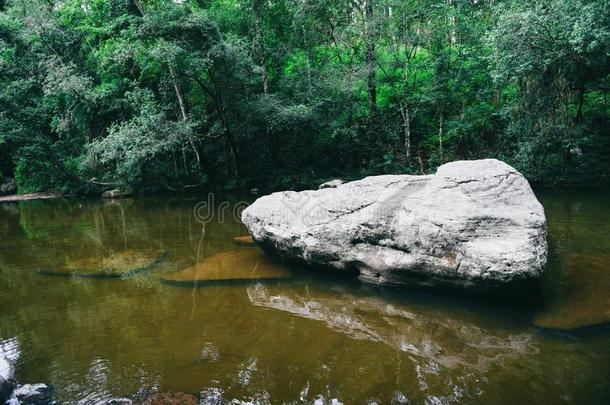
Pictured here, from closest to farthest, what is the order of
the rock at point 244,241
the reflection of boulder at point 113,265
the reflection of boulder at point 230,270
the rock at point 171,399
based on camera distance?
the rock at point 171,399, the reflection of boulder at point 230,270, the reflection of boulder at point 113,265, the rock at point 244,241

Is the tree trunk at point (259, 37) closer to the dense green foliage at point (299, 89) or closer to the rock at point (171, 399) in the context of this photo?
the dense green foliage at point (299, 89)

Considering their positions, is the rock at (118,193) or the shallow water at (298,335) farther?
the rock at (118,193)

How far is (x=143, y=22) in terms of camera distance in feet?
44.8

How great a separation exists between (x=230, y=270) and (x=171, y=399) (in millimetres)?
3554

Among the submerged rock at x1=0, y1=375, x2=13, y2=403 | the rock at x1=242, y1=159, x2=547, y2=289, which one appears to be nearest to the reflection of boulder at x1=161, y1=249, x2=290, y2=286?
the rock at x1=242, y1=159, x2=547, y2=289

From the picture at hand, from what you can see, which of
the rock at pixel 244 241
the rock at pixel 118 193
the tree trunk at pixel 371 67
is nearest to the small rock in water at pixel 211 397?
the rock at pixel 244 241

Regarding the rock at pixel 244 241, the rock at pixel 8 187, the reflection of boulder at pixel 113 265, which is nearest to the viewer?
the reflection of boulder at pixel 113 265

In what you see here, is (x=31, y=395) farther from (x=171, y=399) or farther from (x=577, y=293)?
(x=577, y=293)

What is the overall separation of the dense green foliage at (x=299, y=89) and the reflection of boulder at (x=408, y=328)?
8614 millimetres

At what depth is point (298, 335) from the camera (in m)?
4.70

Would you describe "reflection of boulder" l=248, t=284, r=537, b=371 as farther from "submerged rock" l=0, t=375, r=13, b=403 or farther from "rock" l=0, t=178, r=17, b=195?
"rock" l=0, t=178, r=17, b=195

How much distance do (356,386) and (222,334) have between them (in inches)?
71.9

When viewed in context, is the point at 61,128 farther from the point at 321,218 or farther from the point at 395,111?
the point at 321,218

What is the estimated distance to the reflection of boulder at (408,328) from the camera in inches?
162
